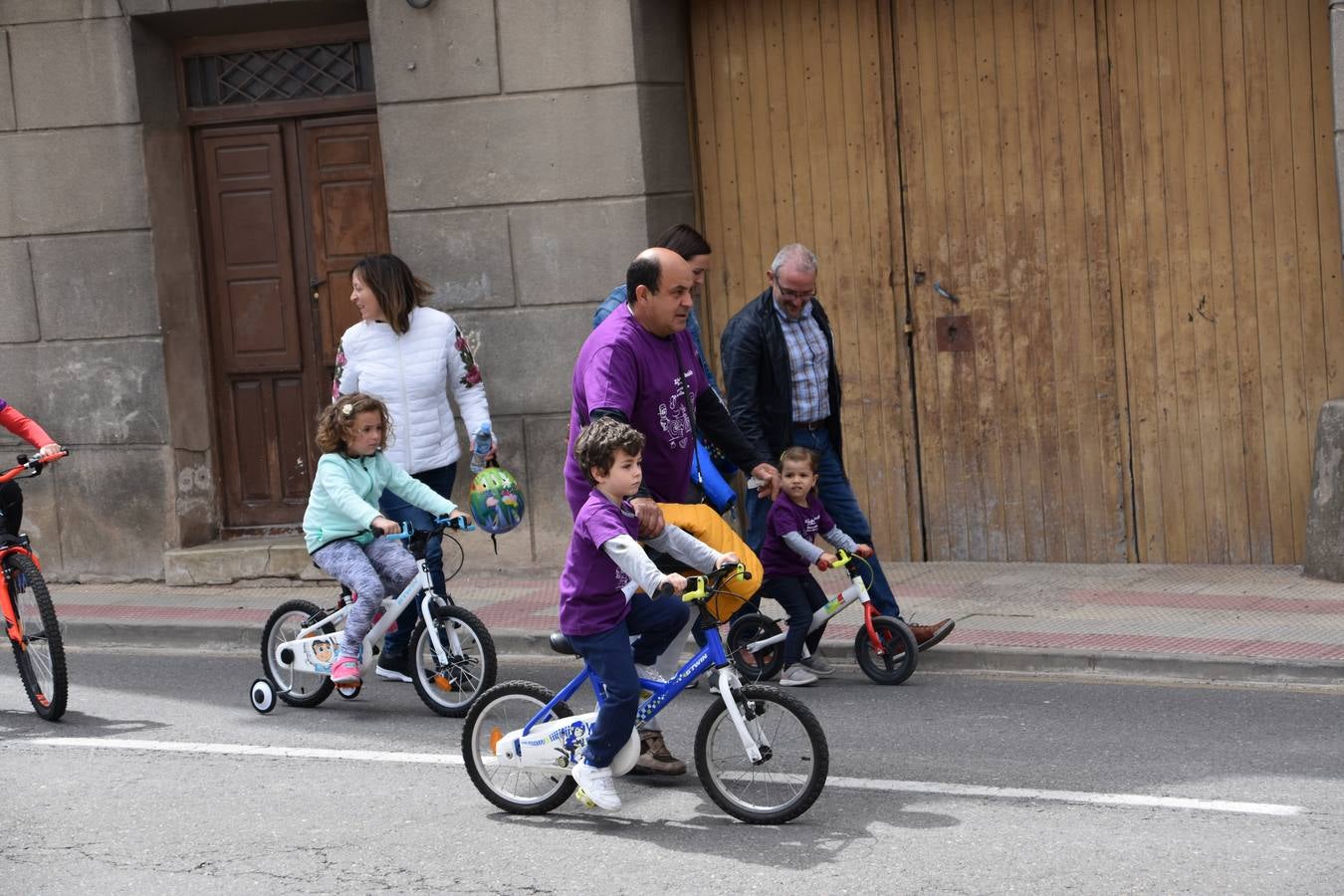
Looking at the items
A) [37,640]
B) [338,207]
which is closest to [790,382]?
[37,640]

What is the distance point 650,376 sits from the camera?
636cm

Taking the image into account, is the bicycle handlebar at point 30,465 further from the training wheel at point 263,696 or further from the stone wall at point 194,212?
the stone wall at point 194,212

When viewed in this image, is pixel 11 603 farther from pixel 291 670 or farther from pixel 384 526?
pixel 384 526

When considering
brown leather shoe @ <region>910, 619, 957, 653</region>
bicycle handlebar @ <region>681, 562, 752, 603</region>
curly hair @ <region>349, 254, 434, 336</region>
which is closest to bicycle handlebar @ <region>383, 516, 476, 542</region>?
curly hair @ <region>349, 254, 434, 336</region>

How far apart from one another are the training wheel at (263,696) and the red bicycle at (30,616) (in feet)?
2.63

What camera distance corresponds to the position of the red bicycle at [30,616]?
795 centimetres

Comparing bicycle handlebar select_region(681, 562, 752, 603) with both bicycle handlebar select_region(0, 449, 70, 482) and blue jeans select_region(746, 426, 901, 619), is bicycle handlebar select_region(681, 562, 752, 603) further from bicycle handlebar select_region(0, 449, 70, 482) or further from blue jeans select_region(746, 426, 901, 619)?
bicycle handlebar select_region(0, 449, 70, 482)

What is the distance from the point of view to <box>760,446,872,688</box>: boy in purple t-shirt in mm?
7887

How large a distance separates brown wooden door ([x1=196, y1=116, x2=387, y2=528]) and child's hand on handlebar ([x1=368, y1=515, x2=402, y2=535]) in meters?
4.30

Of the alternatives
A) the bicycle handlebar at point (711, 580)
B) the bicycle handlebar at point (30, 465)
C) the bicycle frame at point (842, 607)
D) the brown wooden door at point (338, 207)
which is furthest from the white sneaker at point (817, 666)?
the brown wooden door at point (338, 207)

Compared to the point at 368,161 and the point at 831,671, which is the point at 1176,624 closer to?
the point at 831,671

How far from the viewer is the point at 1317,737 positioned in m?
6.64

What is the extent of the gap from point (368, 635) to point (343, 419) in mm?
923

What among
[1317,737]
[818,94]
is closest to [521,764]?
[1317,737]
